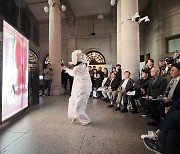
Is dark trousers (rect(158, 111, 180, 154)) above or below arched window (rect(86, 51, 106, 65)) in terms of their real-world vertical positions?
below

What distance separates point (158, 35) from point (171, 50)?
1.41m

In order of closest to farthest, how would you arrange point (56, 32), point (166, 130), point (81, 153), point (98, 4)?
point (166, 130)
point (81, 153)
point (56, 32)
point (98, 4)

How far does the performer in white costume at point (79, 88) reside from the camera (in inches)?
185

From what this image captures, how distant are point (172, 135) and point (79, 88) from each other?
290 cm

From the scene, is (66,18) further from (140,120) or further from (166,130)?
(166,130)

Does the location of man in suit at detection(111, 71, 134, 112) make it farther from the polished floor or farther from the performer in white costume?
the performer in white costume

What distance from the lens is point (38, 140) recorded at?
3.53 m

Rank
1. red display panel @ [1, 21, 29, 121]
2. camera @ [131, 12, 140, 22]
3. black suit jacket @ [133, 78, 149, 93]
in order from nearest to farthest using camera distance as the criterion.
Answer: red display panel @ [1, 21, 29, 121] → black suit jacket @ [133, 78, 149, 93] → camera @ [131, 12, 140, 22]

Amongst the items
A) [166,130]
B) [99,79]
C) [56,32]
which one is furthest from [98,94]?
[166,130]

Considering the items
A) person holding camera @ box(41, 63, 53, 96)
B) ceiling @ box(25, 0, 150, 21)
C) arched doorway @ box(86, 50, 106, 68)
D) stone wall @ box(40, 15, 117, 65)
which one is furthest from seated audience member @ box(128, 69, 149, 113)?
arched doorway @ box(86, 50, 106, 68)

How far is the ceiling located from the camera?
14762 millimetres

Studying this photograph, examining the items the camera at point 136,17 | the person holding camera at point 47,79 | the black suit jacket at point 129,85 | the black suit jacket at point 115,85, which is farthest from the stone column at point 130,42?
the person holding camera at point 47,79

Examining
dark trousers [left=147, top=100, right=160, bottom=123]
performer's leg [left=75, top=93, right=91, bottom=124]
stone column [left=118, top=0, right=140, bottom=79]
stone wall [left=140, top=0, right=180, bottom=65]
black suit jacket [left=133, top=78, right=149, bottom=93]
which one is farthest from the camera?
stone wall [left=140, top=0, right=180, bottom=65]

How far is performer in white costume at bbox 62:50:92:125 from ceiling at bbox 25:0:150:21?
11108 millimetres
